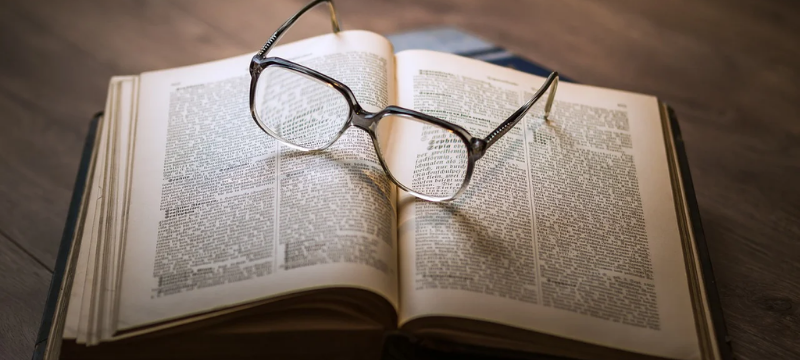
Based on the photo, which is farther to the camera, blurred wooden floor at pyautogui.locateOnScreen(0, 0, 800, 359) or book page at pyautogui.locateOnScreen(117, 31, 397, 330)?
blurred wooden floor at pyautogui.locateOnScreen(0, 0, 800, 359)

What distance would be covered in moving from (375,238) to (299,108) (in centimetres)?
21

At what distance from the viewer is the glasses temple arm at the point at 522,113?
0.65 m

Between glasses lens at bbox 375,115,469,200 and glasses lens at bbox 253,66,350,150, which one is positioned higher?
glasses lens at bbox 253,66,350,150

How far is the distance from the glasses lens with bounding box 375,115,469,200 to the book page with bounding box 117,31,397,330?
0.02 meters

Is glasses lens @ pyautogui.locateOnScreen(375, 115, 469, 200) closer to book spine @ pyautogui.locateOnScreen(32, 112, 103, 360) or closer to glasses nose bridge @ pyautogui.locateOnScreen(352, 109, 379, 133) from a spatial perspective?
glasses nose bridge @ pyautogui.locateOnScreen(352, 109, 379, 133)

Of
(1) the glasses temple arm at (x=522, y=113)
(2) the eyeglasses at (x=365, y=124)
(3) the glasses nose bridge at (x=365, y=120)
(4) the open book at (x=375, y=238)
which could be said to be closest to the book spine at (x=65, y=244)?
(4) the open book at (x=375, y=238)

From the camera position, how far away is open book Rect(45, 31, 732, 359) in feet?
1.88

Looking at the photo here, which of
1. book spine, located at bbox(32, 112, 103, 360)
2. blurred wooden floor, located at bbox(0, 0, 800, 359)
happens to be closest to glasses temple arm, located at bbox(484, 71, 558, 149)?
blurred wooden floor, located at bbox(0, 0, 800, 359)

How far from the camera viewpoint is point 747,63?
3.08 feet

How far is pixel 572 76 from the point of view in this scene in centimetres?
92

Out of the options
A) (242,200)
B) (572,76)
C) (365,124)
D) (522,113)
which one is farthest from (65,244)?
(572,76)

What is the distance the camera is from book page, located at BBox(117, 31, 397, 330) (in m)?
0.58

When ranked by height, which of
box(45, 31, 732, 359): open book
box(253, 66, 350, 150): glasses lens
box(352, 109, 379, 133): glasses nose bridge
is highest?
box(253, 66, 350, 150): glasses lens

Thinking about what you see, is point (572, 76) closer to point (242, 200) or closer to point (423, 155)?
point (423, 155)
